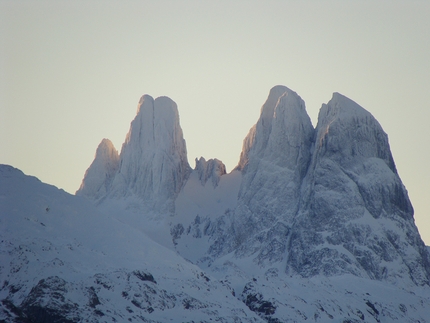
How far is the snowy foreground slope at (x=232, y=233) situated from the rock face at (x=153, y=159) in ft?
1.11

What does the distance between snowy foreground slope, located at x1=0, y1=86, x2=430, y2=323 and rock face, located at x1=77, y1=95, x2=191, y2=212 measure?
337 millimetres

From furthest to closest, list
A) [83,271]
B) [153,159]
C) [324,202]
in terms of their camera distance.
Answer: [153,159]
[324,202]
[83,271]

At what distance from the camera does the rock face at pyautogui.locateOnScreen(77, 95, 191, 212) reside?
183250 mm

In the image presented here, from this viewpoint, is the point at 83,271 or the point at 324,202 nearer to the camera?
the point at 83,271

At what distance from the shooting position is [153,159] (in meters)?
186

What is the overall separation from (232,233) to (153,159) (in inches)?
1147

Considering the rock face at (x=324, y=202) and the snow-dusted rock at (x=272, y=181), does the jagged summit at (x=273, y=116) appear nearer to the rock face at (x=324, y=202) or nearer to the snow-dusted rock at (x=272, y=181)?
the snow-dusted rock at (x=272, y=181)

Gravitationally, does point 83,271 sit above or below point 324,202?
below

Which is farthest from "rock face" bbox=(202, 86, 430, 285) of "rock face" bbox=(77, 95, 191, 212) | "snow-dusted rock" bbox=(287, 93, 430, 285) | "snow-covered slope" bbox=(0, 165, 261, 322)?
"snow-covered slope" bbox=(0, 165, 261, 322)

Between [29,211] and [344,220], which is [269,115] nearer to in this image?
[344,220]

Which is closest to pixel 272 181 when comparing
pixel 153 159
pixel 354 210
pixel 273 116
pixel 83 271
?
pixel 273 116

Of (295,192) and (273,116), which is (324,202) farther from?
(273,116)

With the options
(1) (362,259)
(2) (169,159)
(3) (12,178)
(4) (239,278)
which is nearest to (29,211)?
(3) (12,178)

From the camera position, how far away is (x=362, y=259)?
146875mm
